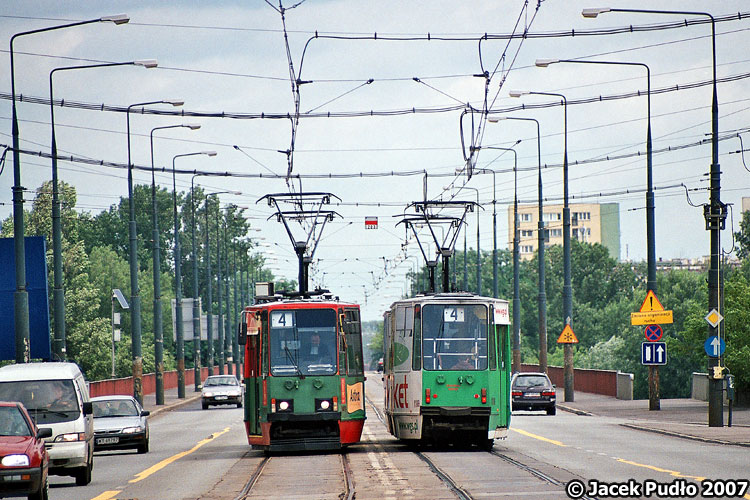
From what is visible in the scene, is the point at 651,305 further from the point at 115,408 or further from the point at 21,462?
the point at 21,462

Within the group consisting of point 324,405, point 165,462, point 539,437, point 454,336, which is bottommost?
point 539,437

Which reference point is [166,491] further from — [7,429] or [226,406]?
[226,406]

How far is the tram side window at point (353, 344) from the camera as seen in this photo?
26.5 m

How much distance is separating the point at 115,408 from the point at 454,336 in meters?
8.76

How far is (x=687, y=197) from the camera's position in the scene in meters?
44.1

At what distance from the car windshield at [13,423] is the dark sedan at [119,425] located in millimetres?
11554

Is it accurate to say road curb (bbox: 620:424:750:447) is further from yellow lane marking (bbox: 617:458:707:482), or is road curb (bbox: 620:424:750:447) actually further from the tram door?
the tram door

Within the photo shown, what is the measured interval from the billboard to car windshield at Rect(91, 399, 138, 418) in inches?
221

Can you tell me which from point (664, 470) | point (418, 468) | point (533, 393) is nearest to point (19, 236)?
point (418, 468)

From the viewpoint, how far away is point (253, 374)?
26500 millimetres

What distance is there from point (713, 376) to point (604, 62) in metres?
13.5

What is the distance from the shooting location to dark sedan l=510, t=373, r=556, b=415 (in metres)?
46.4

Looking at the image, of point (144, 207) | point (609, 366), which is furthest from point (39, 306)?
point (144, 207)

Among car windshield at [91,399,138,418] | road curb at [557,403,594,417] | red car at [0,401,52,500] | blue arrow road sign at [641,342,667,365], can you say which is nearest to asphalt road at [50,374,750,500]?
car windshield at [91,399,138,418]
